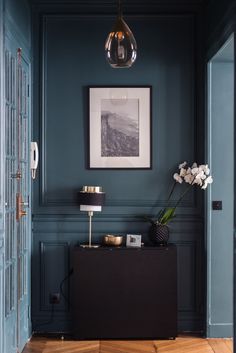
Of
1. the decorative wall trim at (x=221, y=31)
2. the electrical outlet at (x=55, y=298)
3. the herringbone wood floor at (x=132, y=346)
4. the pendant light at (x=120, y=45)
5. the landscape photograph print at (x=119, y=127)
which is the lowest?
the herringbone wood floor at (x=132, y=346)

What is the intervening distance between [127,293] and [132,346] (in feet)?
1.19

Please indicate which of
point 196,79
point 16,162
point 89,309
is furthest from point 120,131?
point 89,309

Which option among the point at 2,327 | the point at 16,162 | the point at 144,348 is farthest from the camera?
the point at 144,348

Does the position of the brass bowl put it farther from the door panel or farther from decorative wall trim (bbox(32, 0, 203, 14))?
decorative wall trim (bbox(32, 0, 203, 14))

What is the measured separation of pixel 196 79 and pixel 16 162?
156cm

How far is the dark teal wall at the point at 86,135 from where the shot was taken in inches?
163

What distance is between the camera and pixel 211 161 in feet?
13.1

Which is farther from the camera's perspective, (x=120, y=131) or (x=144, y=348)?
(x=120, y=131)

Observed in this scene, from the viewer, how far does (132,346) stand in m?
3.76

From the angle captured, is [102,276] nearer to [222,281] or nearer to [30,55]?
[222,281]

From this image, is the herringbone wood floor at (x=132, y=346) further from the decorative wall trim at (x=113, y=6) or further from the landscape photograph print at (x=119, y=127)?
the decorative wall trim at (x=113, y=6)

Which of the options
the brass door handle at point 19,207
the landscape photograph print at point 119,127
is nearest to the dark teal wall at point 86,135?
the landscape photograph print at point 119,127

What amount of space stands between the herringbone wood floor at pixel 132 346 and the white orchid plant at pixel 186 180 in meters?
0.86

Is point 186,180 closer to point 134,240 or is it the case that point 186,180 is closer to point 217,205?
point 217,205
